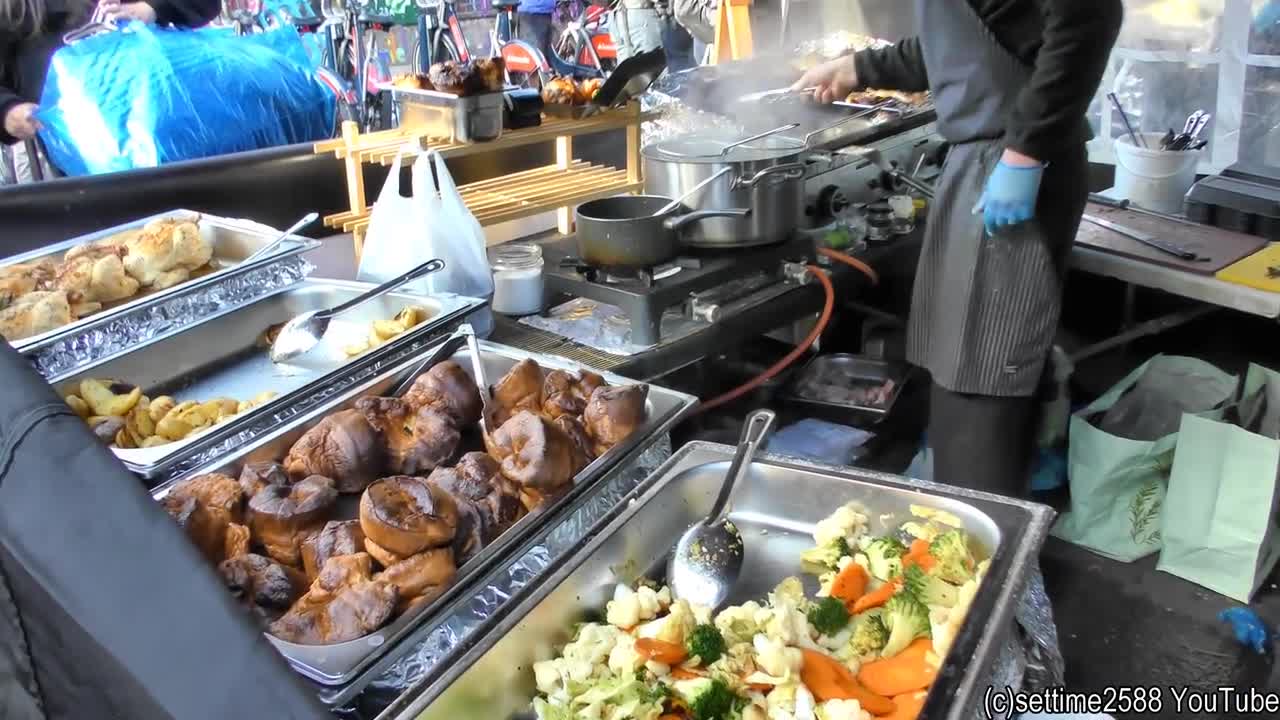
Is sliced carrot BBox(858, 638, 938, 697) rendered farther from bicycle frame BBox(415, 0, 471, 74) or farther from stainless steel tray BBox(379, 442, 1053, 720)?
bicycle frame BBox(415, 0, 471, 74)

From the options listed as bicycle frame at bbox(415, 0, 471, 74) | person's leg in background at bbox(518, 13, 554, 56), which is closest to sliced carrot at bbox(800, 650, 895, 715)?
bicycle frame at bbox(415, 0, 471, 74)

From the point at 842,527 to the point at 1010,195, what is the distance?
118cm

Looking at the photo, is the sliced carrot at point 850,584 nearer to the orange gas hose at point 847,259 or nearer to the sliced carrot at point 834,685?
the sliced carrot at point 834,685

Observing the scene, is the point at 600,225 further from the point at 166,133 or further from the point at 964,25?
the point at 166,133

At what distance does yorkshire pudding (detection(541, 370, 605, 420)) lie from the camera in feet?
4.98

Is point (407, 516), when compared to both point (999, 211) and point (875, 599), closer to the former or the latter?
point (875, 599)

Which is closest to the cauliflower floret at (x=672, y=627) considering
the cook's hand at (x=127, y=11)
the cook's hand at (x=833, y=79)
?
the cook's hand at (x=833, y=79)

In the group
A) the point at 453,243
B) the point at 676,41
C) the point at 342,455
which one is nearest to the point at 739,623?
the point at 342,455

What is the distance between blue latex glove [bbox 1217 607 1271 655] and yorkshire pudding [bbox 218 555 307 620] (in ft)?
7.86

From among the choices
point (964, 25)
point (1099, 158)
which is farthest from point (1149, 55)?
point (964, 25)

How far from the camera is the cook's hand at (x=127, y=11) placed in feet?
10.9

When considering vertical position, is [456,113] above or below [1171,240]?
above

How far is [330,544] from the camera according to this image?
3.84 feet

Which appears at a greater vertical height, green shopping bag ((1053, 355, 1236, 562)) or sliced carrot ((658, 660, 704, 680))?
sliced carrot ((658, 660, 704, 680))
